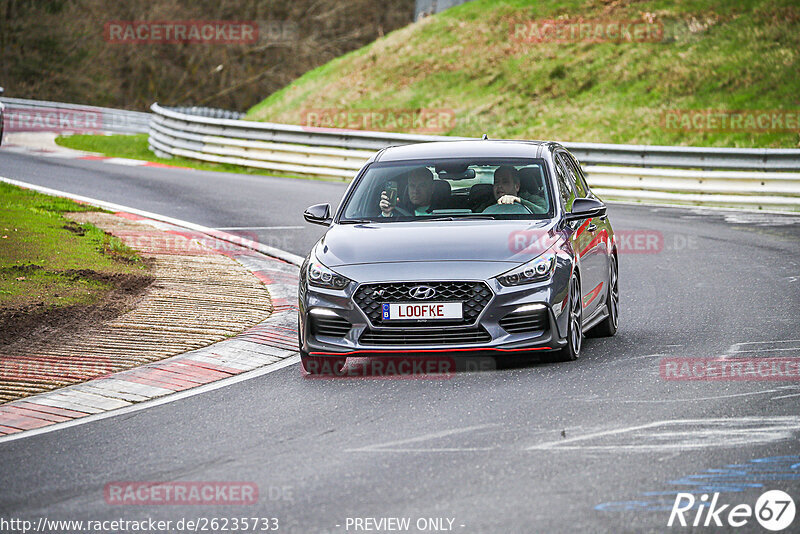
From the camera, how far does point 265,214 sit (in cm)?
1941

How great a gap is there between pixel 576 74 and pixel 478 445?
95.8 ft

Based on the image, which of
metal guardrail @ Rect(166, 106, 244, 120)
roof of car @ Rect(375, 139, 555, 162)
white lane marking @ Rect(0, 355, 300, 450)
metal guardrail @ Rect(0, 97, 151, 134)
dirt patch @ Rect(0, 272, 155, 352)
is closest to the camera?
white lane marking @ Rect(0, 355, 300, 450)

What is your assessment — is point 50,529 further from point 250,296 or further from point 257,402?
point 250,296

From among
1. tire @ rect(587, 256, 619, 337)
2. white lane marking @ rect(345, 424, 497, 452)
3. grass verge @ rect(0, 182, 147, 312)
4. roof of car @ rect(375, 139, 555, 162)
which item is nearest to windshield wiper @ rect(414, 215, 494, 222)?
roof of car @ rect(375, 139, 555, 162)

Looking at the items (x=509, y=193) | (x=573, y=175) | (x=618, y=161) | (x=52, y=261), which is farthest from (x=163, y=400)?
(x=618, y=161)

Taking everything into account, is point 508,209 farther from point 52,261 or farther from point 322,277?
point 52,261

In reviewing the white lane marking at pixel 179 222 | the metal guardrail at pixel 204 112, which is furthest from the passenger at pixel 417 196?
the metal guardrail at pixel 204 112

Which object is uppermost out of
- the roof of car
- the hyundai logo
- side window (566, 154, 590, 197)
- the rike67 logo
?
the roof of car

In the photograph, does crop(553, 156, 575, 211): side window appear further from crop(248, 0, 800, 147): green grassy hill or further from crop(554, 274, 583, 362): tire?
crop(248, 0, 800, 147): green grassy hill

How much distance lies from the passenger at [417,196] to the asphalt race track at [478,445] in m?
1.54

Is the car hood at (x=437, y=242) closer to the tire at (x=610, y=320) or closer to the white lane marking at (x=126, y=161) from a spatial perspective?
the tire at (x=610, y=320)

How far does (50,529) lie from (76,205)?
13705 millimetres

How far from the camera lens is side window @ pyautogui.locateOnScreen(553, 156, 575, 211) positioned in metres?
9.96

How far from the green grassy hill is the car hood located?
18.7m
